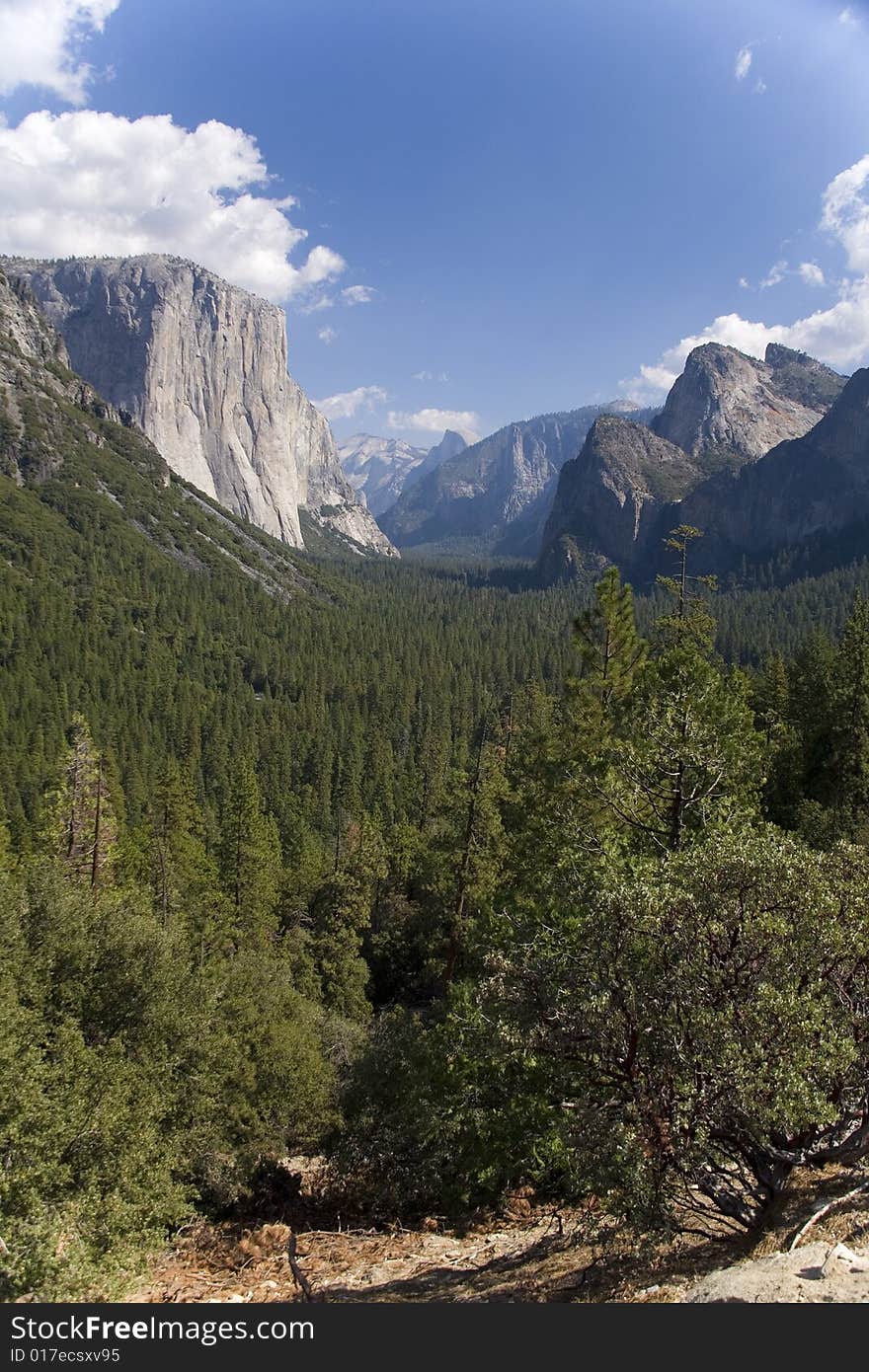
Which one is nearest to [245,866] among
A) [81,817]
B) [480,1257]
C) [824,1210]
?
[81,817]

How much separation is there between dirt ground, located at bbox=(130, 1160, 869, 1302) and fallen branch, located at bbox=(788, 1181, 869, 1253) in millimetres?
62

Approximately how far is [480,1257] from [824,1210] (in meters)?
6.63

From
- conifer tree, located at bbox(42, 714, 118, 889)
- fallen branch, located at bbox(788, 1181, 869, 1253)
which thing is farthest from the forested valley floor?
fallen branch, located at bbox(788, 1181, 869, 1253)

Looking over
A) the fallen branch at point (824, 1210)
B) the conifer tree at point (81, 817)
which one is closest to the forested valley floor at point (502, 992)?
the conifer tree at point (81, 817)

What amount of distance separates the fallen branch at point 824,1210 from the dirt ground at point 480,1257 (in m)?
0.06

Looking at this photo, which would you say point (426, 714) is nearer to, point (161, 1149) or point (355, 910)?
point (355, 910)

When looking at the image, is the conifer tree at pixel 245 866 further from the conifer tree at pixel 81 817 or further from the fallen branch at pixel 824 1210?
the fallen branch at pixel 824 1210

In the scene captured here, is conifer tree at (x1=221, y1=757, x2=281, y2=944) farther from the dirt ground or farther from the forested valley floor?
the dirt ground

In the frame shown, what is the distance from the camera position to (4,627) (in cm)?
11506

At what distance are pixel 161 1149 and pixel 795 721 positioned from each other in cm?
3564

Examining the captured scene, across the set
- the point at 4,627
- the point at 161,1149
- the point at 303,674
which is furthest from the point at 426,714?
the point at 161,1149

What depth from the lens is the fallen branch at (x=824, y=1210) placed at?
806 cm

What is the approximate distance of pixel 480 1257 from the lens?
40.8 feet

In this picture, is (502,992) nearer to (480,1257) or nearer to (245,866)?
(480,1257)
